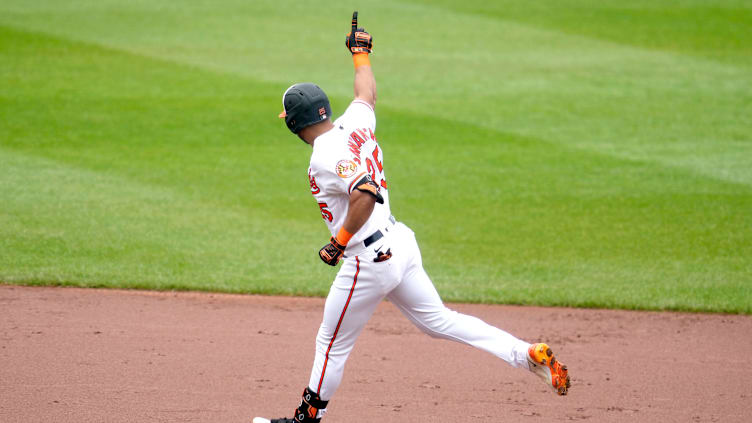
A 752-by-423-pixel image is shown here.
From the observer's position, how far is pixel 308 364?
611 cm

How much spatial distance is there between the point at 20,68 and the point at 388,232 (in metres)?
13.7

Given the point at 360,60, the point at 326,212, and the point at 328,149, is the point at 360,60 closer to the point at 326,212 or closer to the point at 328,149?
the point at 328,149

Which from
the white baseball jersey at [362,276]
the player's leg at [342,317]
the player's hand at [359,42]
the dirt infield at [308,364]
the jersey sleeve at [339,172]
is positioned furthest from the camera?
the player's hand at [359,42]

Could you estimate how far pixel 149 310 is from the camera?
7215mm

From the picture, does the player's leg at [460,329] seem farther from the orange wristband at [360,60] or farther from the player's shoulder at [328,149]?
the orange wristband at [360,60]

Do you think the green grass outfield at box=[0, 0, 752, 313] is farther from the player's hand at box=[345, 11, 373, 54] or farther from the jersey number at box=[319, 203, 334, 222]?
the jersey number at box=[319, 203, 334, 222]

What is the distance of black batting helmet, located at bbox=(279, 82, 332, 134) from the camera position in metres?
4.51

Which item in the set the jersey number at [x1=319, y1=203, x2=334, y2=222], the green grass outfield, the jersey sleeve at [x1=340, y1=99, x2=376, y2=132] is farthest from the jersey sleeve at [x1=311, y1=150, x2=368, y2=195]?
the green grass outfield

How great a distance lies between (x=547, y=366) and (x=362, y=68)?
7.24ft

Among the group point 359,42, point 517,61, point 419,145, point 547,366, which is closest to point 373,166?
point 359,42

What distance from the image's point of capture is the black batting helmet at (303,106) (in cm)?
451

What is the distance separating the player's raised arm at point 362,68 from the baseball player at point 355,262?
320mm

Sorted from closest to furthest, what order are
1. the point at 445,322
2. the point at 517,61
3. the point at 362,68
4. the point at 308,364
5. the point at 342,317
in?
the point at 342,317 < the point at 445,322 < the point at 362,68 < the point at 308,364 < the point at 517,61

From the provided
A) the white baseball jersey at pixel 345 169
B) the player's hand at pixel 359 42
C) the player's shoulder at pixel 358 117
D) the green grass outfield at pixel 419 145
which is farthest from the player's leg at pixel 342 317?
the green grass outfield at pixel 419 145
